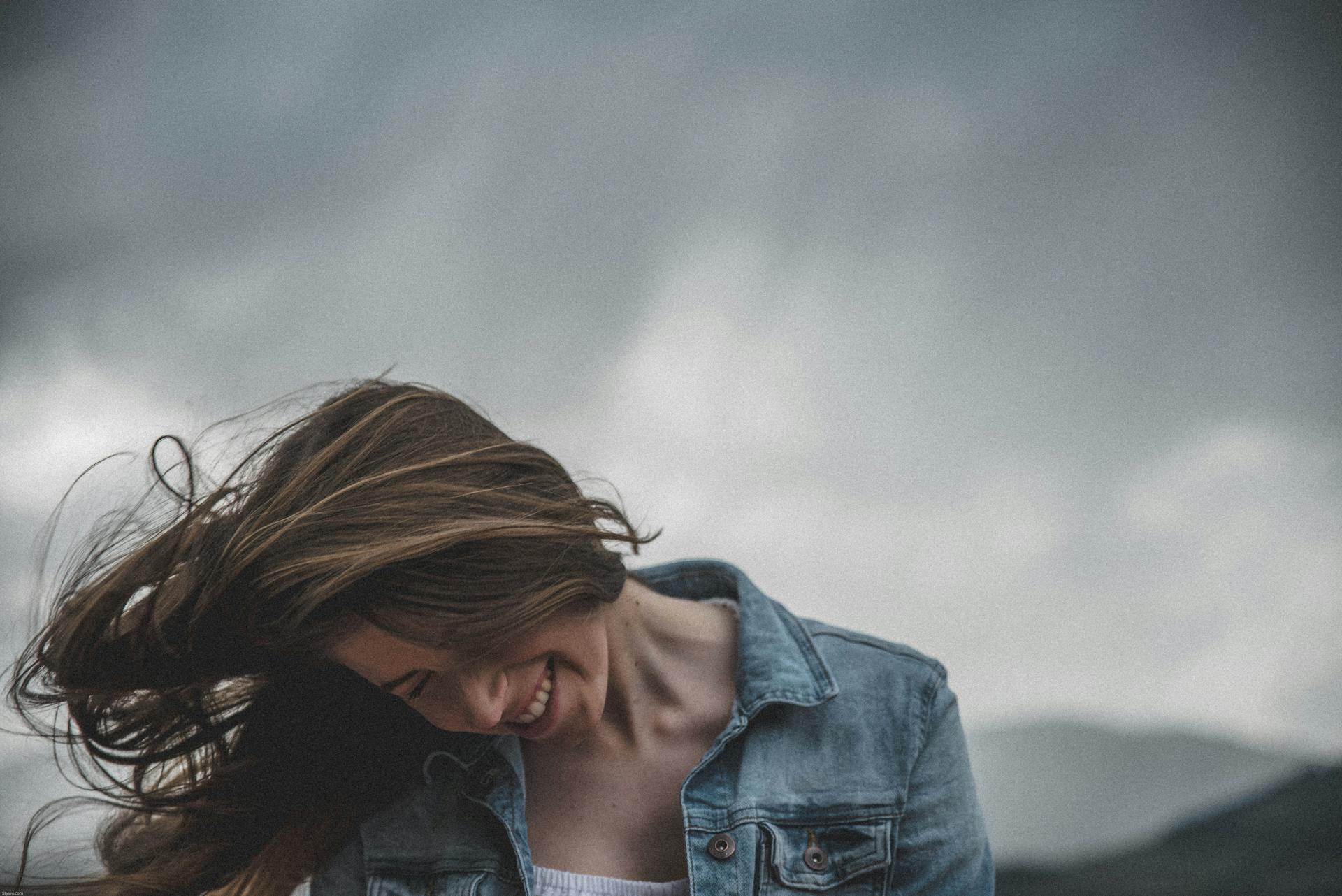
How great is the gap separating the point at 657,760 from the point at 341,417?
462 mm

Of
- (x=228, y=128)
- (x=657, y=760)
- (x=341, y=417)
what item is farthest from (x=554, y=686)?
(x=228, y=128)

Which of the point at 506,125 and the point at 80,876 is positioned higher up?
the point at 506,125

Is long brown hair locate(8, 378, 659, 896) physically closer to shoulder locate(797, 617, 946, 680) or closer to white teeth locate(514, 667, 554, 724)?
white teeth locate(514, 667, 554, 724)

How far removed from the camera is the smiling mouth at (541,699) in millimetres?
845

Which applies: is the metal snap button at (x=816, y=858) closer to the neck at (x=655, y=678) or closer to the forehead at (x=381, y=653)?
the neck at (x=655, y=678)

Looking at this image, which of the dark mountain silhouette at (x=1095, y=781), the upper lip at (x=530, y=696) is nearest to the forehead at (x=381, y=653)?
the upper lip at (x=530, y=696)

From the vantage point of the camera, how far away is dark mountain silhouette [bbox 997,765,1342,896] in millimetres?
1548

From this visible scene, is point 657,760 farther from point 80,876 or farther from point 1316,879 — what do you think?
point 1316,879

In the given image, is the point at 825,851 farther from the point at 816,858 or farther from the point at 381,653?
the point at 381,653

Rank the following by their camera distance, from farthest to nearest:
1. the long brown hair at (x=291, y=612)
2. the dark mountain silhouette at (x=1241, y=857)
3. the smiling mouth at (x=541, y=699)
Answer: the dark mountain silhouette at (x=1241, y=857)
the smiling mouth at (x=541, y=699)
the long brown hair at (x=291, y=612)

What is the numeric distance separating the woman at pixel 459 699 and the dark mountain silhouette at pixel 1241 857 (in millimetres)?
768

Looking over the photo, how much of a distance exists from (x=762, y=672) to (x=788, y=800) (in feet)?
0.40

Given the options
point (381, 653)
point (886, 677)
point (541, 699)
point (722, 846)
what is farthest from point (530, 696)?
point (886, 677)

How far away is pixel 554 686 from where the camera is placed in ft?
2.82
